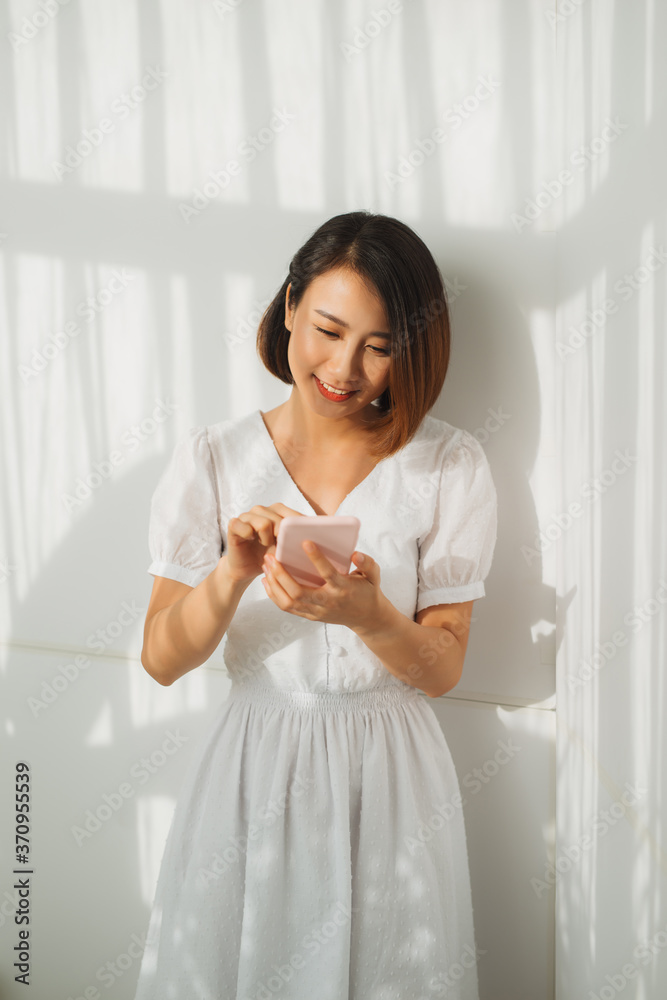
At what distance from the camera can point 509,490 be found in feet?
4.35

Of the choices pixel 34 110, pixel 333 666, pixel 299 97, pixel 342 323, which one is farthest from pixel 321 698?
pixel 34 110

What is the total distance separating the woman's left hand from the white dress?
0.51 ft

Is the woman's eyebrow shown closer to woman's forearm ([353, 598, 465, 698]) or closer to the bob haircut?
the bob haircut

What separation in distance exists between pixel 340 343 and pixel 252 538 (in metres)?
0.31

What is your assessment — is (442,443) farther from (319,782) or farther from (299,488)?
(319,782)

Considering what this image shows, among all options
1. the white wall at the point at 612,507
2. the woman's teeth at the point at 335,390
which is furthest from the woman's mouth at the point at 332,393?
the white wall at the point at 612,507

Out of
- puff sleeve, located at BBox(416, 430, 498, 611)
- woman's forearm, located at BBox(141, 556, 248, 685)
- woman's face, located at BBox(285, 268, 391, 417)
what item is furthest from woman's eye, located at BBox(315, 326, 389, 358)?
woman's forearm, located at BBox(141, 556, 248, 685)

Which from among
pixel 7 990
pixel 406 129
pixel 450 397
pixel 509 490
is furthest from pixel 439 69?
pixel 7 990

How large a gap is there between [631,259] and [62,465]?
110 centimetres

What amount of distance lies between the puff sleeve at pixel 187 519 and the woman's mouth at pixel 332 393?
0.72ft

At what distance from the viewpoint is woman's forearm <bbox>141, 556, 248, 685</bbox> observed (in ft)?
3.38

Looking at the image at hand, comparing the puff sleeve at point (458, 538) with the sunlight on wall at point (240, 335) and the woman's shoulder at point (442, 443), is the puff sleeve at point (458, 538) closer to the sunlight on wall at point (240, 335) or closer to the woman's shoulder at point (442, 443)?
the woman's shoulder at point (442, 443)

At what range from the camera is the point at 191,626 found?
1077 millimetres

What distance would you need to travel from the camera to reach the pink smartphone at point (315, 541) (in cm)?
87
